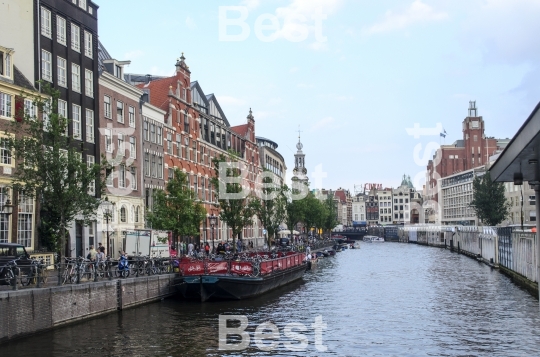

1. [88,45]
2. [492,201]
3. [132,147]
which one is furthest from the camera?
[492,201]

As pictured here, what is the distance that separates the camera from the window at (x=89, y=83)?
52656 mm

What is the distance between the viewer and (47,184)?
115 feet

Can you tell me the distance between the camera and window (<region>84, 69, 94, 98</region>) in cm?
5266

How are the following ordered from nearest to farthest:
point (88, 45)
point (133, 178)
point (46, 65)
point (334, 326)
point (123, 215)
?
point (334, 326) < point (46, 65) < point (88, 45) < point (123, 215) < point (133, 178)

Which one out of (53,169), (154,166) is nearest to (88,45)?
(154,166)

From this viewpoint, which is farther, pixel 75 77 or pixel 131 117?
pixel 131 117

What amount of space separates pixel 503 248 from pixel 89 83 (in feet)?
138

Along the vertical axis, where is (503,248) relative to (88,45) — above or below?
below

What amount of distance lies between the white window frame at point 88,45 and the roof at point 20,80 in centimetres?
858

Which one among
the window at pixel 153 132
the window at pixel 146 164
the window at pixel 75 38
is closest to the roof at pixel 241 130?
the window at pixel 153 132

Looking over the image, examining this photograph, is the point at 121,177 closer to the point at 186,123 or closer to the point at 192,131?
the point at 186,123

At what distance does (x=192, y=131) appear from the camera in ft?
256

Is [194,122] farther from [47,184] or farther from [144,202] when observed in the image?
[47,184]

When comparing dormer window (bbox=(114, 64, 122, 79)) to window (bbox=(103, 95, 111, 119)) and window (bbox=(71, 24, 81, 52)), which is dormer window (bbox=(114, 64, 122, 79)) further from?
window (bbox=(71, 24, 81, 52))
